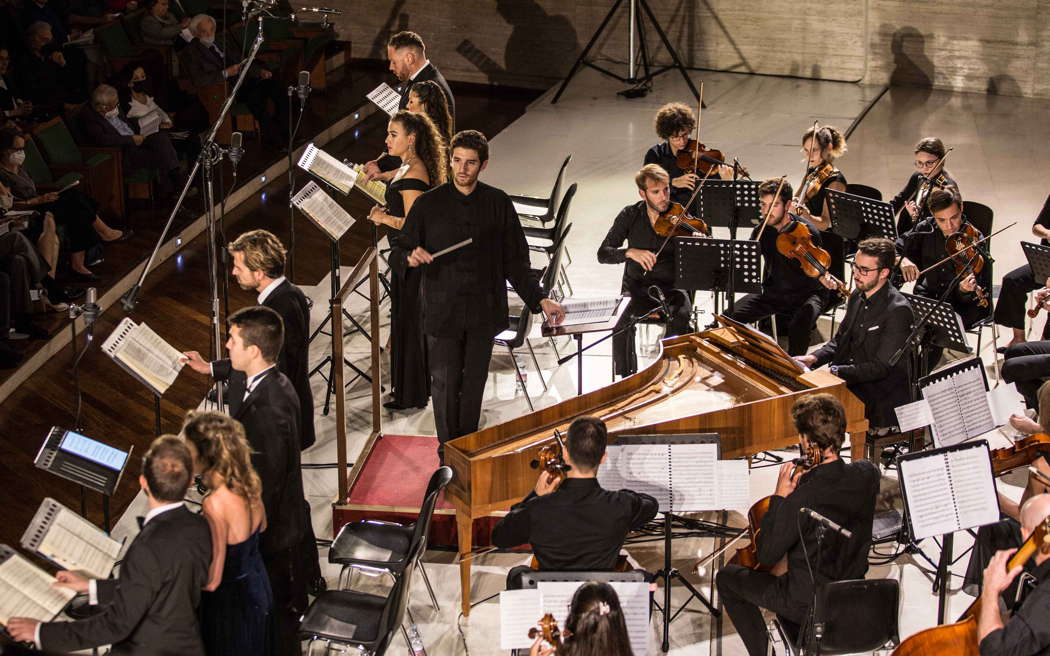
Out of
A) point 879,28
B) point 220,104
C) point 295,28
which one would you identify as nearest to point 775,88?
point 879,28

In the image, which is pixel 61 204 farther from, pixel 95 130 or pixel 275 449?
pixel 275 449

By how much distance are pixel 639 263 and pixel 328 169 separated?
6.10 feet

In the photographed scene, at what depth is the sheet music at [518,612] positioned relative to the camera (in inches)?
171

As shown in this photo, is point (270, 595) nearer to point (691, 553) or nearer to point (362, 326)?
point (691, 553)

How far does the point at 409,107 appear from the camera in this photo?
24.9 feet

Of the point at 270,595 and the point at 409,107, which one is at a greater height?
the point at 409,107

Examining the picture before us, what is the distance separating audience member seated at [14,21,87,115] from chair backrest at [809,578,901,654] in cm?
761

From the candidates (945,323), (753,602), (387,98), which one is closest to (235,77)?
(387,98)

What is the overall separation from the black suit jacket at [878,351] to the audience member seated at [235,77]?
21.4ft

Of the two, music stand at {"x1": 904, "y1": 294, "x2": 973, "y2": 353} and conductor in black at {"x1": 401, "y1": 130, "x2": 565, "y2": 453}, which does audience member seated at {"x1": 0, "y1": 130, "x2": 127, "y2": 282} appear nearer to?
conductor in black at {"x1": 401, "y1": 130, "x2": 565, "y2": 453}

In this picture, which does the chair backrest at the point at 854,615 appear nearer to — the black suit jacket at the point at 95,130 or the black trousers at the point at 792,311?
the black trousers at the point at 792,311

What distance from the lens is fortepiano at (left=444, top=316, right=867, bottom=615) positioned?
17.2 ft

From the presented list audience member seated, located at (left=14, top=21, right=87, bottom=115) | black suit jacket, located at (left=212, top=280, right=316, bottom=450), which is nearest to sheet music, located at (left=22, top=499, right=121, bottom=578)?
black suit jacket, located at (left=212, top=280, right=316, bottom=450)

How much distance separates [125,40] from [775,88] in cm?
741
